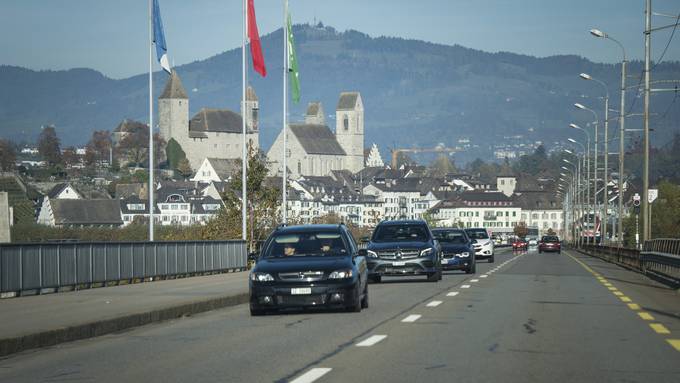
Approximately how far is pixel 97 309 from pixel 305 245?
348cm

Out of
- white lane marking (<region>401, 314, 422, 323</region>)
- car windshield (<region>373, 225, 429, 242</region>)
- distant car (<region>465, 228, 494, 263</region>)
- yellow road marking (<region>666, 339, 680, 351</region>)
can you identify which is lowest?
distant car (<region>465, 228, 494, 263</region>)

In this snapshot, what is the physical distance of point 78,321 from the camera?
18297 millimetres

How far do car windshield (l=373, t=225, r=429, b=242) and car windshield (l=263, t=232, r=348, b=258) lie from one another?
10.2 meters

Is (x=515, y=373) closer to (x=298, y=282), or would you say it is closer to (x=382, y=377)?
(x=382, y=377)

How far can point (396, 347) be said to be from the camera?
15.1 m

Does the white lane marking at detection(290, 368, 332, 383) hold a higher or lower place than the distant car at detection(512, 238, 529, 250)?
higher

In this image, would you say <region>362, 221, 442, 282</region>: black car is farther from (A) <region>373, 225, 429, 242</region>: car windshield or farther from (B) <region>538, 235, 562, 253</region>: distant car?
(B) <region>538, 235, 562, 253</region>: distant car

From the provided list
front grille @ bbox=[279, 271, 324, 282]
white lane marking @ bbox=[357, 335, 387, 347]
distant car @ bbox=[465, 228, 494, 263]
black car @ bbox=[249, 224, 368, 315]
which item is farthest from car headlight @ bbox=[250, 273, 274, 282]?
distant car @ bbox=[465, 228, 494, 263]

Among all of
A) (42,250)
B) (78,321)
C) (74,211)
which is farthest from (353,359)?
(74,211)

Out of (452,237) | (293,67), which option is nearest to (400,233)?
(452,237)

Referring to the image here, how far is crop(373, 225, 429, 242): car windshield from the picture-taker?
32.4 meters

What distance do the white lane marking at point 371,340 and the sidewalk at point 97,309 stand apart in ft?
12.7

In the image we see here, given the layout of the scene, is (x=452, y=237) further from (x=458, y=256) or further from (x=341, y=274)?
(x=341, y=274)

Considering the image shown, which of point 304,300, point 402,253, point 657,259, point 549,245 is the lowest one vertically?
point 549,245
